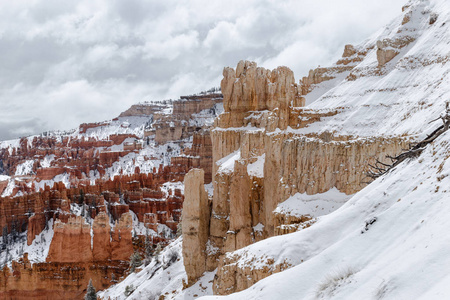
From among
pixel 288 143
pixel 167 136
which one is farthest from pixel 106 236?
pixel 167 136

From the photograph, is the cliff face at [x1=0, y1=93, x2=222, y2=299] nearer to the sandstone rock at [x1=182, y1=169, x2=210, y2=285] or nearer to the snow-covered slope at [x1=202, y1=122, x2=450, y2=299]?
the sandstone rock at [x1=182, y1=169, x2=210, y2=285]

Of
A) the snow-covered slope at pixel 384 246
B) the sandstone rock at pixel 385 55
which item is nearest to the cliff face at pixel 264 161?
the snow-covered slope at pixel 384 246

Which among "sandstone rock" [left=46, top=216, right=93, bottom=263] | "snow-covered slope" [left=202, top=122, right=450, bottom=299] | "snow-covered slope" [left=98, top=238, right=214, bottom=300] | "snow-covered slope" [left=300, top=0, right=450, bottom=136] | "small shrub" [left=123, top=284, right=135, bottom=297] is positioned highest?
"snow-covered slope" [left=300, top=0, right=450, bottom=136]

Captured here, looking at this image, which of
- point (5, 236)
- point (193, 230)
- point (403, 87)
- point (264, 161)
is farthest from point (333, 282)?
point (5, 236)

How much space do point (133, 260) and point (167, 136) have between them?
91.9m

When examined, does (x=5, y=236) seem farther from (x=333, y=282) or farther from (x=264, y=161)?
(x=333, y=282)

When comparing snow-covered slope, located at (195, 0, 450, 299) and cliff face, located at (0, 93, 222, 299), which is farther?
cliff face, located at (0, 93, 222, 299)

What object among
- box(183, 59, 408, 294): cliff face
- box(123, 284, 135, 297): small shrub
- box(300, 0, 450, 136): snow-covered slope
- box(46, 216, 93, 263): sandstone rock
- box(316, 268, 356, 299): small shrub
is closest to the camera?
box(316, 268, 356, 299): small shrub

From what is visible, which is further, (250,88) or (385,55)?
(385,55)

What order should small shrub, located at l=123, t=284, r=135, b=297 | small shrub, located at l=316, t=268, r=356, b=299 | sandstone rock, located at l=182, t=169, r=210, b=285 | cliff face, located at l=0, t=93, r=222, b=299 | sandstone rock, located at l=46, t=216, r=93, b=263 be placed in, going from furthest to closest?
sandstone rock, located at l=46, t=216, r=93, b=263
cliff face, located at l=0, t=93, r=222, b=299
small shrub, located at l=123, t=284, r=135, b=297
sandstone rock, located at l=182, t=169, r=210, b=285
small shrub, located at l=316, t=268, r=356, b=299

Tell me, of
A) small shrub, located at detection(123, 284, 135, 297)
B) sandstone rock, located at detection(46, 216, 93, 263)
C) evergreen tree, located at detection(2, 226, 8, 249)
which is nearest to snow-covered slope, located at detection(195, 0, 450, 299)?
small shrub, located at detection(123, 284, 135, 297)

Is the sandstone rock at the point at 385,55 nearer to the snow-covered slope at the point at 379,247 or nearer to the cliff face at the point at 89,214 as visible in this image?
the snow-covered slope at the point at 379,247

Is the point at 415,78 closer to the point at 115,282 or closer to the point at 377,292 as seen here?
the point at 377,292

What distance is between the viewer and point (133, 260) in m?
40.5
